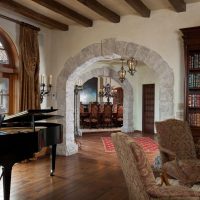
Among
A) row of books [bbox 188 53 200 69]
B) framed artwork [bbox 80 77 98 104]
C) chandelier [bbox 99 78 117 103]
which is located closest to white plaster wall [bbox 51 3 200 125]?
row of books [bbox 188 53 200 69]

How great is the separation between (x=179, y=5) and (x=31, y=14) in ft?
9.39

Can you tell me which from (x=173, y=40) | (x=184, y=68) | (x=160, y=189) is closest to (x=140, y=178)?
(x=160, y=189)

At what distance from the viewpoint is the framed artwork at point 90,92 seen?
16562 mm

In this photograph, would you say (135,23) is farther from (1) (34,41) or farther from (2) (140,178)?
(2) (140,178)

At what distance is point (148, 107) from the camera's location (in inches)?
464

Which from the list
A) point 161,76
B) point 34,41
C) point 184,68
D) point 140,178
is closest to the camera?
point 140,178

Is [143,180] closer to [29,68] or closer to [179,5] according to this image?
[179,5]

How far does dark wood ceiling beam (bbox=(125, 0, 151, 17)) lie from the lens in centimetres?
492

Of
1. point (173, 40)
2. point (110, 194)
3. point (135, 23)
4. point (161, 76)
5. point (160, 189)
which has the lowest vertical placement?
point (110, 194)

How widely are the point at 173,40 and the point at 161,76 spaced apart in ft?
2.36

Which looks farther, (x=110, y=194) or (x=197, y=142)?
(x=197, y=142)

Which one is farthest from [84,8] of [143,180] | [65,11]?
[143,180]

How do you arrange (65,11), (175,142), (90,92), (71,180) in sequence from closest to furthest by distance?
(175,142) → (71,180) → (65,11) → (90,92)

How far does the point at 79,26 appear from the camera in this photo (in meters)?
6.60
